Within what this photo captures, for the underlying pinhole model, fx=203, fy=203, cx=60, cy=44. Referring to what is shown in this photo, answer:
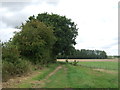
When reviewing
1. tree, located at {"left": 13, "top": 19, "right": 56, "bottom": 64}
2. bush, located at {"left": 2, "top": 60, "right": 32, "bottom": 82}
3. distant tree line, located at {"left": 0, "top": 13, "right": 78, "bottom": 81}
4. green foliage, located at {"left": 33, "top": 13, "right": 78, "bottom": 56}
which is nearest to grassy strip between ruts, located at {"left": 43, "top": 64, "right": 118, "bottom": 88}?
bush, located at {"left": 2, "top": 60, "right": 32, "bottom": 82}

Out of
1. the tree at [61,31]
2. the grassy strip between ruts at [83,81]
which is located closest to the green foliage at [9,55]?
the grassy strip between ruts at [83,81]

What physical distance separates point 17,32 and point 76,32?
20175 mm

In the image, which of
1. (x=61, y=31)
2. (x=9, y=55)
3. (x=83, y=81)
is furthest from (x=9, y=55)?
(x=61, y=31)

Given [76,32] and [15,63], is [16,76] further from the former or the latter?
[76,32]

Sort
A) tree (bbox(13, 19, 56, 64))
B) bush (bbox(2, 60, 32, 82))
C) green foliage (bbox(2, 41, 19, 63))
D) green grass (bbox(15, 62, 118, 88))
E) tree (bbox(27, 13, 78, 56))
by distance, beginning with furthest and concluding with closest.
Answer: tree (bbox(27, 13, 78, 56)) → tree (bbox(13, 19, 56, 64)) → green foliage (bbox(2, 41, 19, 63)) → bush (bbox(2, 60, 32, 82)) → green grass (bbox(15, 62, 118, 88))

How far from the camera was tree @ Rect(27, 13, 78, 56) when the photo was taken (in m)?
38.7

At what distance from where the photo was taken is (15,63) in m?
16.3

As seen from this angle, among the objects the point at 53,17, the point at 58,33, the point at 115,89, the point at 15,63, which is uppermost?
the point at 53,17

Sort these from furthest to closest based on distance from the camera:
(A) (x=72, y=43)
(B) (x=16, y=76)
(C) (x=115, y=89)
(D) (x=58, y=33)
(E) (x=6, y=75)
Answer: (A) (x=72, y=43), (D) (x=58, y=33), (B) (x=16, y=76), (E) (x=6, y=75), (C) (x=115, y=89)

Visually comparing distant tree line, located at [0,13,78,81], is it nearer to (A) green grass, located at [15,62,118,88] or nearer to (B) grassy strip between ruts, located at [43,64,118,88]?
(A) green grass, located at [15,62,118,88]

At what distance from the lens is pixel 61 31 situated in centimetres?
3875

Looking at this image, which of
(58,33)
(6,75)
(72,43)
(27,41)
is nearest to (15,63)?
(6,75)

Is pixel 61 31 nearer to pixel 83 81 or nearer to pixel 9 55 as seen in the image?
pixel 9 55

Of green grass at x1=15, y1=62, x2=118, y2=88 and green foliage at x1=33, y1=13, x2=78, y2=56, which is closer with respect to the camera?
green grass at x1=15, y1=62, x2=118, y2=88
